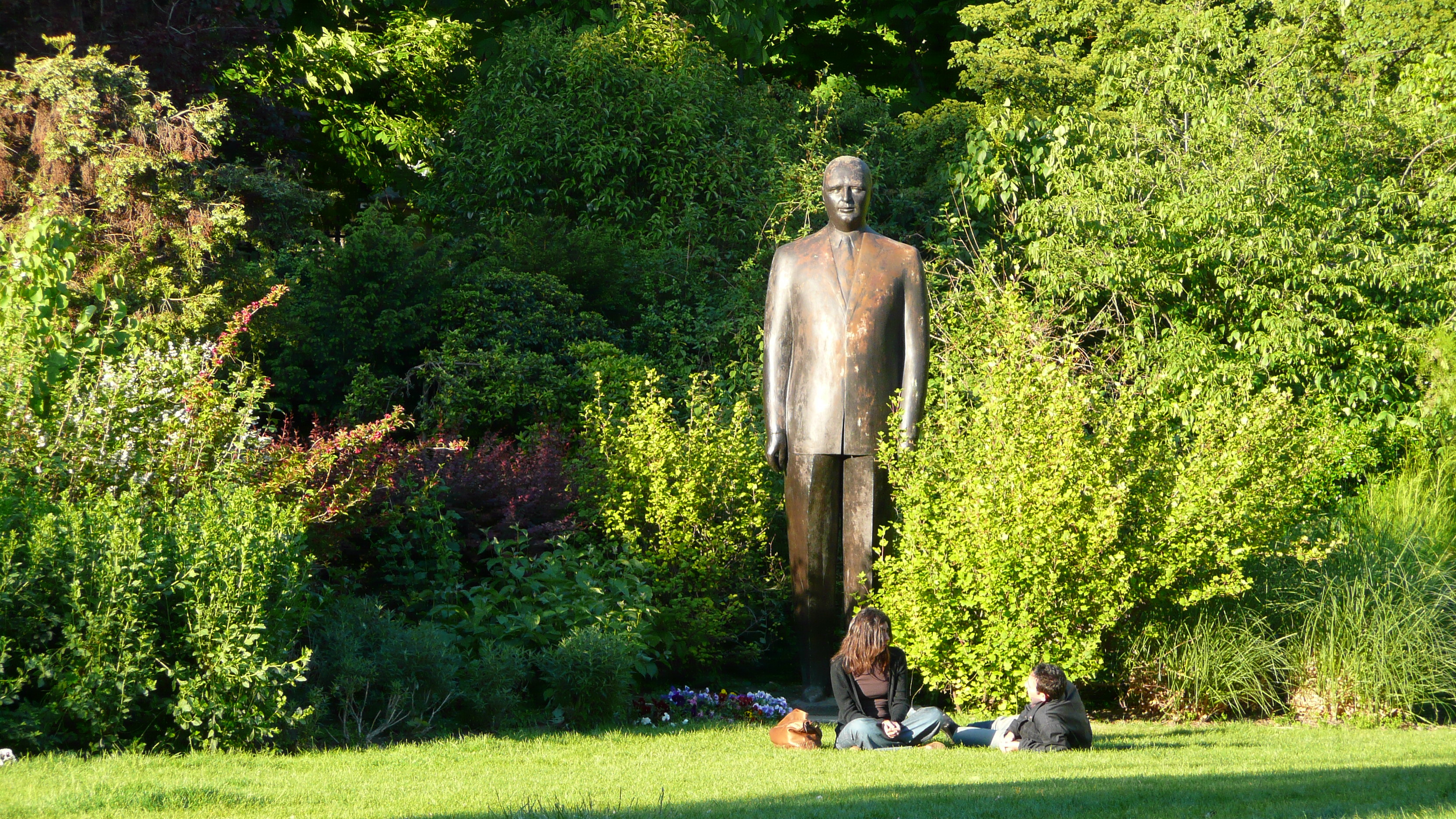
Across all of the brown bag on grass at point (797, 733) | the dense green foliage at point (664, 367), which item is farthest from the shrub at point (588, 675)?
the brown bag on grass at point (797, 733)

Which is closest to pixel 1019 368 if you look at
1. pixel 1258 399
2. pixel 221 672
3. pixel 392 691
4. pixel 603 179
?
pixel 1258 399

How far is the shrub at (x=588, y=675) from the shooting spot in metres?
6.98

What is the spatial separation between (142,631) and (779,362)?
3.75 metres

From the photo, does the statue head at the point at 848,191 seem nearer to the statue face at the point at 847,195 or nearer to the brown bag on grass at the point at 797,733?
the statue face at the point at 847,195

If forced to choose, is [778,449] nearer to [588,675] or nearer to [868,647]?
[868,647]

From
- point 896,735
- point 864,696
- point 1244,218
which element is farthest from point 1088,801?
point 1244,218

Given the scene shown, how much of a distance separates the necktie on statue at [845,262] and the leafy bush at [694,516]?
134 centimetres

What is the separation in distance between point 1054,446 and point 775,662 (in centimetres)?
324

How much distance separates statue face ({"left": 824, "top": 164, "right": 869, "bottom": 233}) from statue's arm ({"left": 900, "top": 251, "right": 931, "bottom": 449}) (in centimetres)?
40

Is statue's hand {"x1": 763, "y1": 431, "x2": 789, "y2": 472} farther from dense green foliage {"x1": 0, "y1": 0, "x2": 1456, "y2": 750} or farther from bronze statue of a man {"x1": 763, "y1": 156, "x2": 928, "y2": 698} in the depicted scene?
dense green foliage {"x1": 0, "y1": 0, "x2": 1456, "y2": 750}

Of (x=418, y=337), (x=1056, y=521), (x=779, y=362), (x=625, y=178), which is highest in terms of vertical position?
(x=625, y=178)

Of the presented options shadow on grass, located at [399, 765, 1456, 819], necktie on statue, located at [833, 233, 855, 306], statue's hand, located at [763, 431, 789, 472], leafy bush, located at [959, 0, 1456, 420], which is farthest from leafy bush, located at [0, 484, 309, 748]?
leafy bush, located at [959, 0, 1456, 420]

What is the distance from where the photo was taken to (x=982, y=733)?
6.73m

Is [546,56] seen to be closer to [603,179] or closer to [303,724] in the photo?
[603,179]
